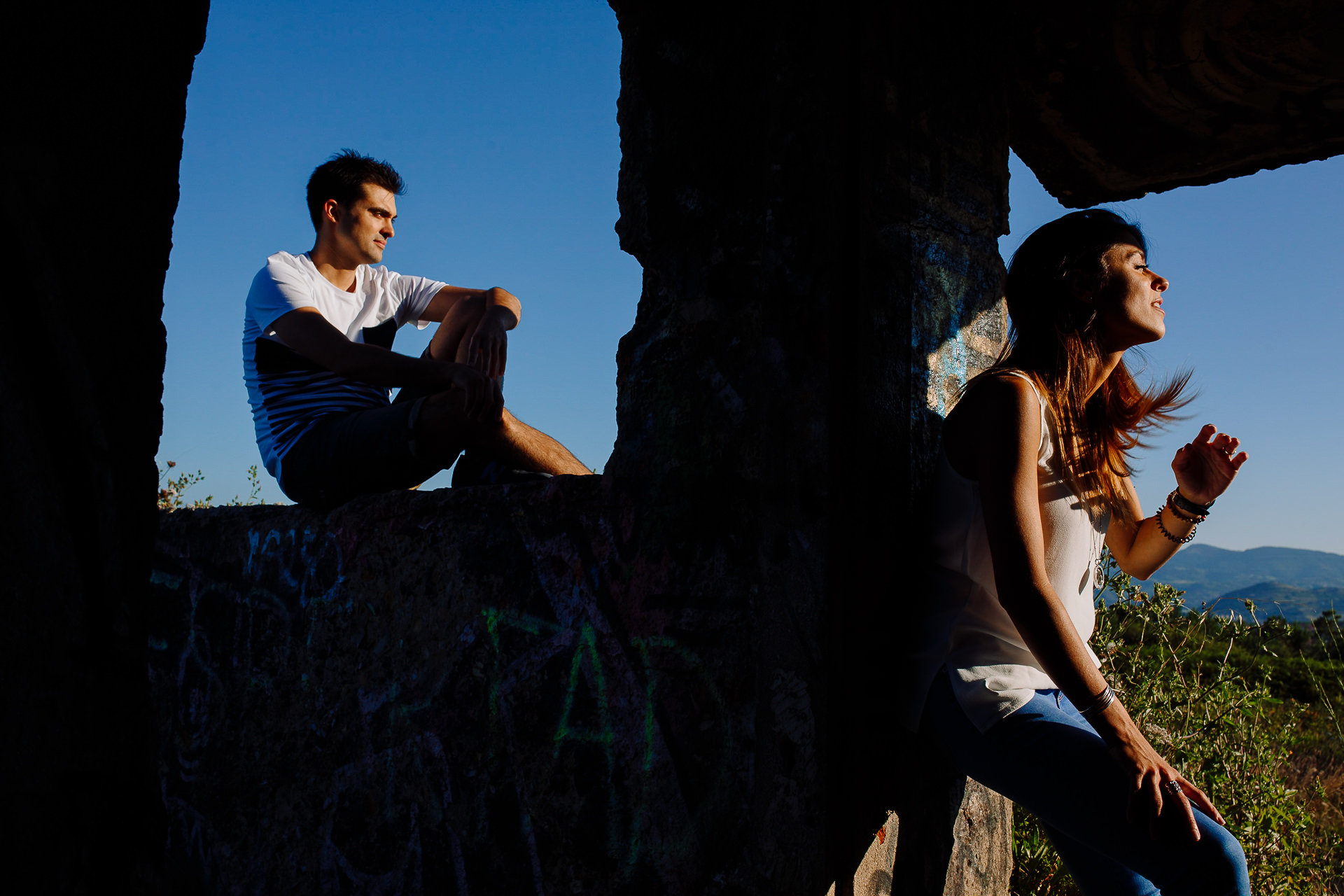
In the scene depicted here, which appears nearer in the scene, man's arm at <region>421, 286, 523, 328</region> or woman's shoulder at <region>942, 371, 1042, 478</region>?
woman's shoulder at <region>942, 371, 1042, 478</region>

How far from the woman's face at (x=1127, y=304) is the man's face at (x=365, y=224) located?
2.75m

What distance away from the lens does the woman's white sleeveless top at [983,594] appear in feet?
4.79

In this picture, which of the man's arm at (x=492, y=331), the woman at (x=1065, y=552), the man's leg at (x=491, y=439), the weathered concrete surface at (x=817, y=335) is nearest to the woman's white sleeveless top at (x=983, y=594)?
the woman at (x=1065, y=552)

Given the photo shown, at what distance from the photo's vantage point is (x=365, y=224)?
3.38m

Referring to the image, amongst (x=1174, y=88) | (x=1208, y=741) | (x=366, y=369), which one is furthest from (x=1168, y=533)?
(x=366, y=369)

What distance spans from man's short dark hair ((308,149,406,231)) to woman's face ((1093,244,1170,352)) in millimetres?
2804

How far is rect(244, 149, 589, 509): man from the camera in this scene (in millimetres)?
2662

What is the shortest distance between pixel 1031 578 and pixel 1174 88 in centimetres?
172

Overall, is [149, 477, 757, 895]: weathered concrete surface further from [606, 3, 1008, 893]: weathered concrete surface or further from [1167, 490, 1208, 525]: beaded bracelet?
[1167, 490, 1208, 525]: beaded bracelet

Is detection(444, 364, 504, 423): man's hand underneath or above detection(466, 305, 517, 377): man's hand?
underneath

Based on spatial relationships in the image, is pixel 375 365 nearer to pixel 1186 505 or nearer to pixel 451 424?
pixel 451 424

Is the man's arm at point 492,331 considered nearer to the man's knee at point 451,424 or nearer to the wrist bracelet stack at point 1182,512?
the man's knee at point 451,424

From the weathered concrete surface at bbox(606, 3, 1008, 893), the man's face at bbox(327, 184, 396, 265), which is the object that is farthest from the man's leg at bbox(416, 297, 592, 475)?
the man's face at bbox(327, 184, 396, 265)

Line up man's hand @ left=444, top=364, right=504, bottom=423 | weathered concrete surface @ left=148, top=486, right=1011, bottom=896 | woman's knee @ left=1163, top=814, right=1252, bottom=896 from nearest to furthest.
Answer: woman's knee @ left=1163, top=814, right=1252, bottom=896 → weathered concrete surface @ left=148, top=486, right=1011, bottom=896 → man's hand @ left=444, top=364, right=504, bottom=423
